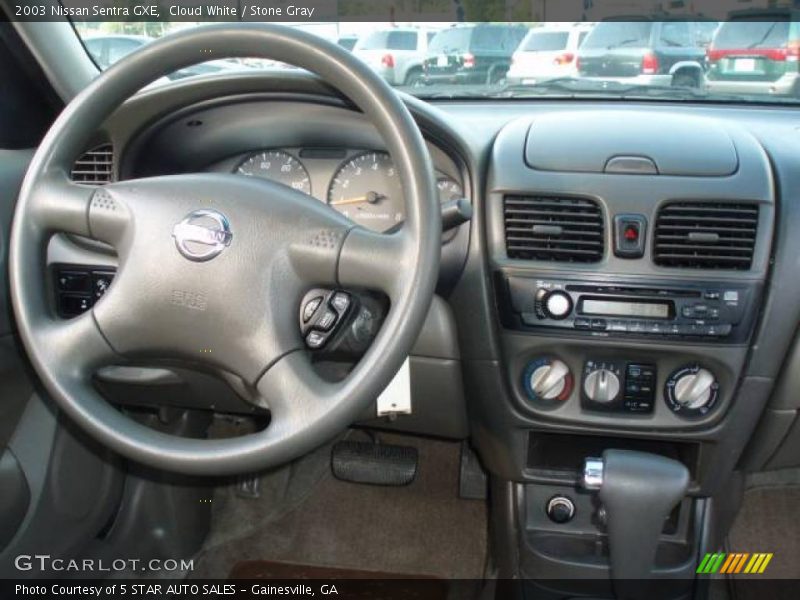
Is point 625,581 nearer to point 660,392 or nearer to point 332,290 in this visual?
point 660,392

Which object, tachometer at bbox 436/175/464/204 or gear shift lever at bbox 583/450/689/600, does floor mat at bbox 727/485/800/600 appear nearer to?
gear shift lever at bbox 583/450/689/600

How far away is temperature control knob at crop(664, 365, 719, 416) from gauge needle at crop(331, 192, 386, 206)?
2.38ft

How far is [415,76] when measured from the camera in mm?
2084

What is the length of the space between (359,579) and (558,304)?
1.17m

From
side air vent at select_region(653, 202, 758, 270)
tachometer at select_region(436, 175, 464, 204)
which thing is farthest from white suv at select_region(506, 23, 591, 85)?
side air vent at select_region(653, 202, 758, 270)

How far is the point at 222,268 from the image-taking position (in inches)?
52.6

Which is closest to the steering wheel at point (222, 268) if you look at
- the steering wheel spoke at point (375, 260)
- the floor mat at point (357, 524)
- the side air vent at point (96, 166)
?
the steering wheel spoke at point (375, 260)

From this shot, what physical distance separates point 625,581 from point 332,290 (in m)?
0.87

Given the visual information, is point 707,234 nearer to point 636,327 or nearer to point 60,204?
point 636,327

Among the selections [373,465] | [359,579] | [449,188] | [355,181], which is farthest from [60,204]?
[359,579]

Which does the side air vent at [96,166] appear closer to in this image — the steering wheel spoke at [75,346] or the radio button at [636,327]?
the steering wheel spoke at [75,346]

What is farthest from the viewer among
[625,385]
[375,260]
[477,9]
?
[477,9]

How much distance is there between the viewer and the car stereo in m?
1.68

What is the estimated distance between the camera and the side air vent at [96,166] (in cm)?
184
